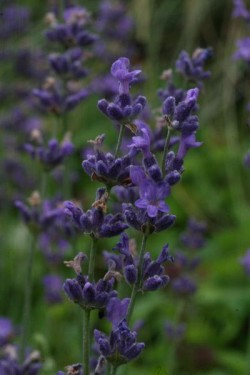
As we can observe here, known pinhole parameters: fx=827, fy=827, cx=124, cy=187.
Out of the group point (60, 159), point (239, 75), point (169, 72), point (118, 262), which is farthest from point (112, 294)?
point (239, 75)

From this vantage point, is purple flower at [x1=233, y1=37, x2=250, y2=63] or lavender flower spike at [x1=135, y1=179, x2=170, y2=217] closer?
lavender flower spike at [x1=135, y1=179, x2=170, y2=217]

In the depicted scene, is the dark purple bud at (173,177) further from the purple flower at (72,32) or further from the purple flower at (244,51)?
Answer: the purple flower at (72,32)

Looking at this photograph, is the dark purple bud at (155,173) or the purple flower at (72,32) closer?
the dark purple bud at (155,173)

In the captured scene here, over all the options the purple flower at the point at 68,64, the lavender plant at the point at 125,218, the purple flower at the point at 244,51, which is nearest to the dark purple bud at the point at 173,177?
the lavender plant at the point at 125,218

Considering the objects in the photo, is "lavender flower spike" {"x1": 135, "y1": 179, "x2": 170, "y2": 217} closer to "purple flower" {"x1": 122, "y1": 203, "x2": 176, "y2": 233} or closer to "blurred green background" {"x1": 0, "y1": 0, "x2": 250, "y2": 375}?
"purple flower" {"x1": 122, "y1": 203, "x2": 176, "y2": 233}

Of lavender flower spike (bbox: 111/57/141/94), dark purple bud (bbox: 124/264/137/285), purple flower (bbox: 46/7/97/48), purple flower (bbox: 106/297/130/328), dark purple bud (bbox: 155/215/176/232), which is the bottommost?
purple flower (bbox: 106/297/130/328)

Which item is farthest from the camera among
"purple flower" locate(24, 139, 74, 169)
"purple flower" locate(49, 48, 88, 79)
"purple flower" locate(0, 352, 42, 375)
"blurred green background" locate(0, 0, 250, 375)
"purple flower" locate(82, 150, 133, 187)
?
"blurred green background" locate(0, 0, 250, 375)

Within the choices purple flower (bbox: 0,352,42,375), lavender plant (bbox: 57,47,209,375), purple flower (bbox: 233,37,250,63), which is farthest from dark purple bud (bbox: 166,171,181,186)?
purple flower (bbox: 233,37,250,63)

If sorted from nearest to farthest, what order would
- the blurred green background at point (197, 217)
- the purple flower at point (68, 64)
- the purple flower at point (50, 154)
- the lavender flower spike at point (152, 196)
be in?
the lavender flower spike at point (152, 196) → the purple flower at point (50, 154) → the purple flower at point (68, 64) → the blurred green background at point (197, 217)
